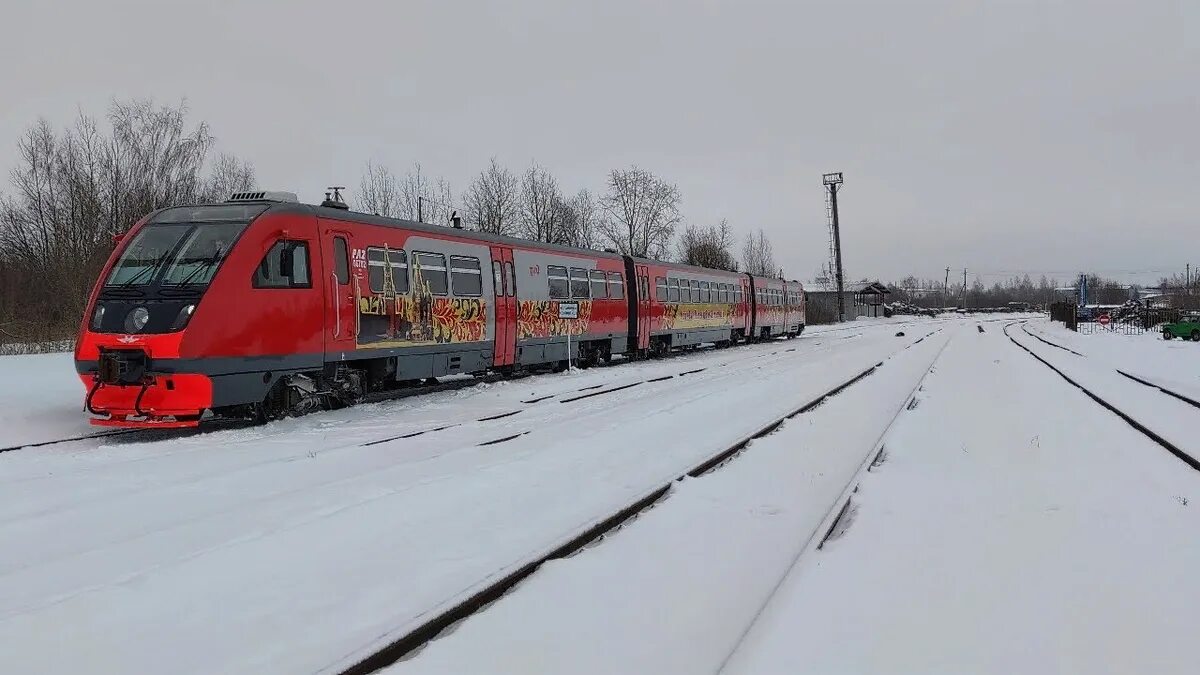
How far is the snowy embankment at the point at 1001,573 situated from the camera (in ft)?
11.8

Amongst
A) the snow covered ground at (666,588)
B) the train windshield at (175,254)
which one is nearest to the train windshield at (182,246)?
the train windshield at (175,254)

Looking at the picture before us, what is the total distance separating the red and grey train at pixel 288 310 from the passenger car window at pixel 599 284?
299 cm

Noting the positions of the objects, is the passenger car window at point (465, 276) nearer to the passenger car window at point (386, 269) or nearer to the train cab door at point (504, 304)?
the train cab door at point (504, 304)

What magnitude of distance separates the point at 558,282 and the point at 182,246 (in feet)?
34.1

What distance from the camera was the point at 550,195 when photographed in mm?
54500

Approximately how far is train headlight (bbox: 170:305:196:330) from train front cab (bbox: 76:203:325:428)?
0.04ft

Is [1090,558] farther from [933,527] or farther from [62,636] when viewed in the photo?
[62,636]

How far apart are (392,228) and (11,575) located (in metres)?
9.86

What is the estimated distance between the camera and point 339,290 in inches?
488

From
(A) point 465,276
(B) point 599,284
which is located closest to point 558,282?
(B) point 599,284

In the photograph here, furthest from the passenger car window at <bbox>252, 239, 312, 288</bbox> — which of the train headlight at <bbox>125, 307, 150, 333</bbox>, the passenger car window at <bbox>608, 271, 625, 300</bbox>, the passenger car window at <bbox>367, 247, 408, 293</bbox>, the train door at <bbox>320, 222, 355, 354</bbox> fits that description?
the passenger car window at <bbox>608, 271, 625, 300</bbox>

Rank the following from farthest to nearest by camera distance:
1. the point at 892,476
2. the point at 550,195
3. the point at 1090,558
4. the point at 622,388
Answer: the point at 550,195
the point at 622,388
the point at 892,476
the point at 1090,558

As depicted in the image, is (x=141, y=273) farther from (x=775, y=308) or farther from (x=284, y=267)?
(x=775, y=308)

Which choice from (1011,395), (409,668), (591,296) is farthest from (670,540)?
(591,296)
